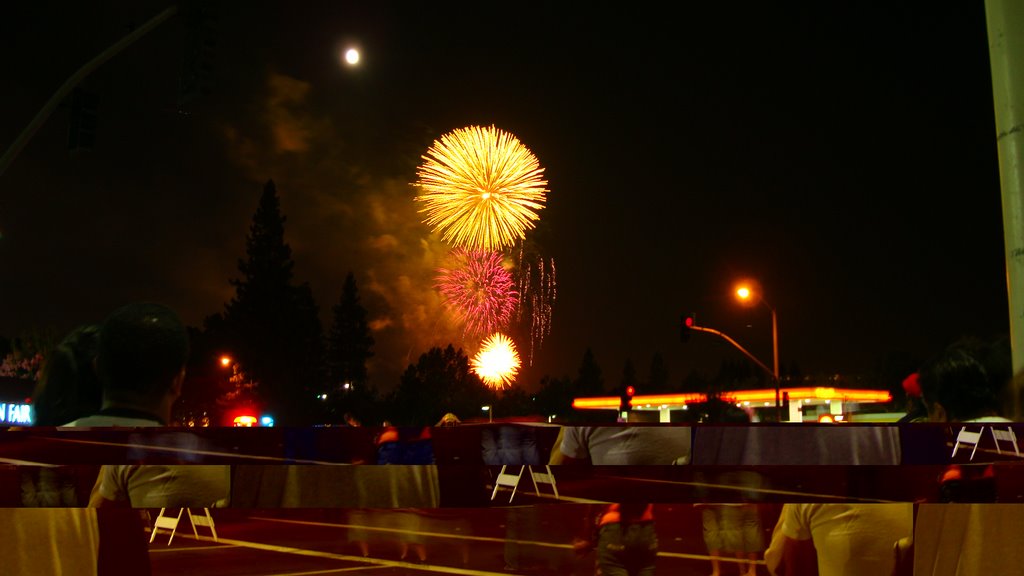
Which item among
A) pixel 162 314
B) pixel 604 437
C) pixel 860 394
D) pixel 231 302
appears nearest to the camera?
pixel 604 437

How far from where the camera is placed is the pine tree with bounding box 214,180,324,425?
3413 inches

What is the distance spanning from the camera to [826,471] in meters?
1.77

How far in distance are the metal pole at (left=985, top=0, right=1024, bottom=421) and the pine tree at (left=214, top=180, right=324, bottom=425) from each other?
284 ft

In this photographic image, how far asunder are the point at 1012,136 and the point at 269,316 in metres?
87.5

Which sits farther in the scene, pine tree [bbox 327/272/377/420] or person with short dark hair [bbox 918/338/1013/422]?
pine tree [bbox 327/272/377/420]

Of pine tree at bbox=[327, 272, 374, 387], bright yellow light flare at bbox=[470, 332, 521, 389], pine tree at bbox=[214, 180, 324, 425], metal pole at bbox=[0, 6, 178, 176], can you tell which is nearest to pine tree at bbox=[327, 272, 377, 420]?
pine tree at bbox=[327, 272, 374, 387]

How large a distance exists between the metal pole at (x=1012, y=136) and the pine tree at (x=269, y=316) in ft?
284

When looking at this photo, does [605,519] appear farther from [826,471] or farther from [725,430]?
[826,471]

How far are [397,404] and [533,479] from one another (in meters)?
118

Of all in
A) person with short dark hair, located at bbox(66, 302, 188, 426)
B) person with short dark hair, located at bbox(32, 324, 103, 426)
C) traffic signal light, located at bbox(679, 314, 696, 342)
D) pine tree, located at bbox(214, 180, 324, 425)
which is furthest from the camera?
pine tree, located at bbox(214, 180, 324, 425)

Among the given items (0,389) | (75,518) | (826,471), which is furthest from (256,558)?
(0,389)

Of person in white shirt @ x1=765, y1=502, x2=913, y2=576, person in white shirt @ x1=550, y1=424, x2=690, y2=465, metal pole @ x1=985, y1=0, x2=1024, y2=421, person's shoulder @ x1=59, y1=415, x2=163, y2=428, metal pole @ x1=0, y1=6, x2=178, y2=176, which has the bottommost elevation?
person in white shirt @ x1=765, y1=502, x2=913, y2=576

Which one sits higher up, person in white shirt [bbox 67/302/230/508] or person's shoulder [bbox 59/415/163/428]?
person in white shirt [bbox 67/302/230/508]

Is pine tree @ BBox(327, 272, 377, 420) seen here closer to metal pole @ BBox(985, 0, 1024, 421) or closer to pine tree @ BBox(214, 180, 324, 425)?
pine tree @ BBox(214, 180, 324, 425)
